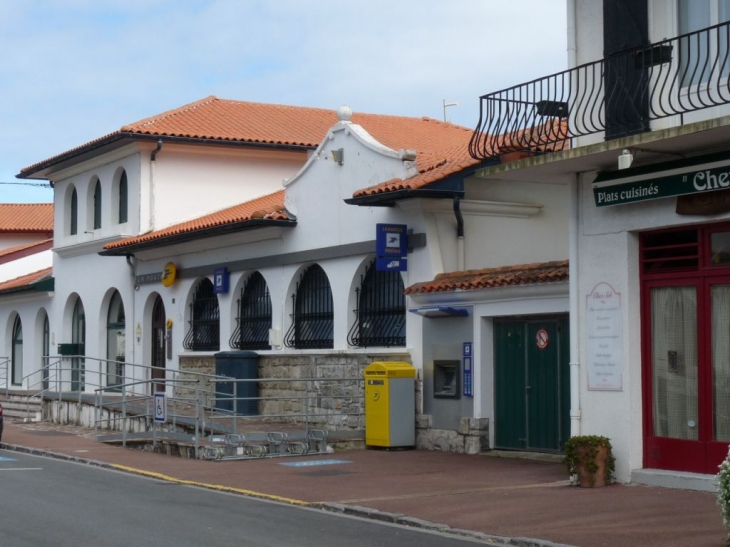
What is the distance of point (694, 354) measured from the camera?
13727 millimetres

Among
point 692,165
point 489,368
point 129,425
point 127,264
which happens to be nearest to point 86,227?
point 127,264

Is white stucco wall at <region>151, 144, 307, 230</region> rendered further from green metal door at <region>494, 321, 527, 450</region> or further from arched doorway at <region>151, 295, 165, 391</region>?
green metal door at <region>494, 321, 527, 450</region>

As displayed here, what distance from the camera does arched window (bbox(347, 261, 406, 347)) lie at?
20.6 m

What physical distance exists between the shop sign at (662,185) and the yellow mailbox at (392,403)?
19.0 feet

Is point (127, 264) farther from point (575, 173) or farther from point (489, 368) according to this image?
point (575, 173)

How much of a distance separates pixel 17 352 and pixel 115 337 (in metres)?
8.40

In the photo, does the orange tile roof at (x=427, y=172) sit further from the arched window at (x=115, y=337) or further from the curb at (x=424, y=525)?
the arched window at (x=115, y=337)

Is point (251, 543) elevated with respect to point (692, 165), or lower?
lower

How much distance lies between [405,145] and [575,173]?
11468 millimetres

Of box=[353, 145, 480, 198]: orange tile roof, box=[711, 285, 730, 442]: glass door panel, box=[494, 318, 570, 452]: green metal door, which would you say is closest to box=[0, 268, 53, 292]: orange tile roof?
box=[353, 145, 480, 198]: orange tile roof

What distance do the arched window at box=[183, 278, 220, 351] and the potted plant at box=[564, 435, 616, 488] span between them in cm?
1321

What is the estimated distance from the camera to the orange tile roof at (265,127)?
28328 millimetres

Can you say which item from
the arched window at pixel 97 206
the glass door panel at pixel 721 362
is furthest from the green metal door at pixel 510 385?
the arched window at pixel 97 206

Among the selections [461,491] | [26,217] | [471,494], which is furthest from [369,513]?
[26,217]
